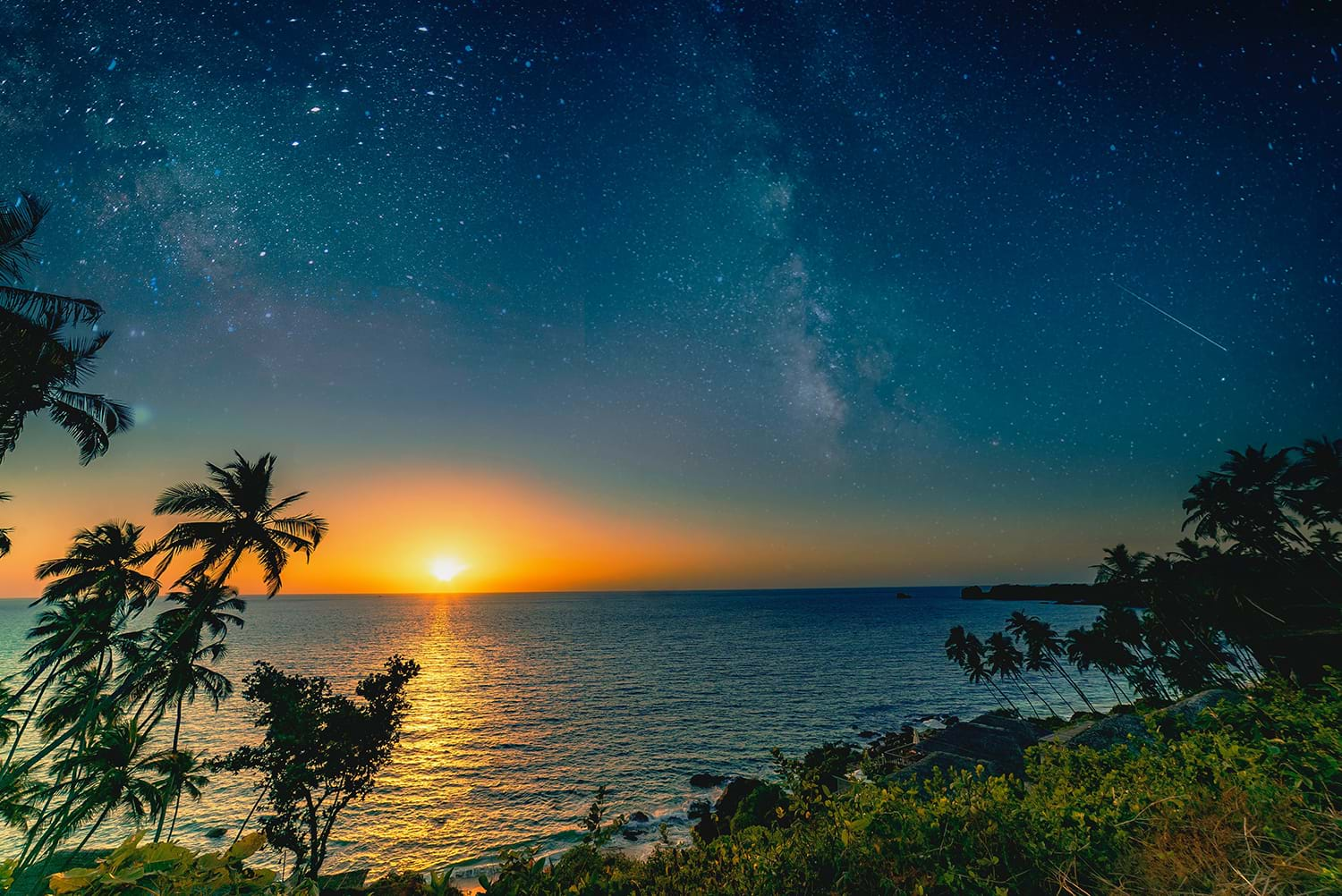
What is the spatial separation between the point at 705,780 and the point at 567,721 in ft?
59.1

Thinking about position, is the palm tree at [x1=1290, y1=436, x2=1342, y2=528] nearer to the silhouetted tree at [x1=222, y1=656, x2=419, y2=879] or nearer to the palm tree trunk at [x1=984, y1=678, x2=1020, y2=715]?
the palm tree trunk at [x1=984, y1=678, x2=1020, y2=715]

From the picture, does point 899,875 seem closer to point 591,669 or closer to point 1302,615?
point 1302,615

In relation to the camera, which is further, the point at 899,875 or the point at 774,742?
the point at 774,742

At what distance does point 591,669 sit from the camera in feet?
229

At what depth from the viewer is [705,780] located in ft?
104

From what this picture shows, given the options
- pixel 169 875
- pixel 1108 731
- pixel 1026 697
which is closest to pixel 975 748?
pixel 1108 731

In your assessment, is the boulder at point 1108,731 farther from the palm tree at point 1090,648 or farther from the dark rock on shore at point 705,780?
the palm tree at point 1090,648

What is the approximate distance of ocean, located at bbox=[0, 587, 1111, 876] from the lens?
27.7 meters

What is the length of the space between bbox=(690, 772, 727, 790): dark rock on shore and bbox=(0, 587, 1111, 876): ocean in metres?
0.52

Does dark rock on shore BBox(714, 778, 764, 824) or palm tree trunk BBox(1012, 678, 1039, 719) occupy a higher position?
dark rock on shore BBox(714, 778, 764, 824)

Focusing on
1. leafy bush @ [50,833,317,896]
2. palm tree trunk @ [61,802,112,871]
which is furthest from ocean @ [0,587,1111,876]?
leafy bush @ [50,833,317,896]

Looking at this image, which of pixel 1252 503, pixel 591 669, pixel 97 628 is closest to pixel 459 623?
pixel 591 669

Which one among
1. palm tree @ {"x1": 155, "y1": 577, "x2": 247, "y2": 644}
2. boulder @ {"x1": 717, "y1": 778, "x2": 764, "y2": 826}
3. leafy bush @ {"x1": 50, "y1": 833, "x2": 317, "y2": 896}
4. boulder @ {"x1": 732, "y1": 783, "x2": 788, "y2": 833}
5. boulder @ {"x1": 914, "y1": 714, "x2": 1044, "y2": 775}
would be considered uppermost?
leafy bush @ {"x1": 50, "y1": 833, "x2": 317, "y2": 896}

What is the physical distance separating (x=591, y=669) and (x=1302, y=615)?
2593 inches
